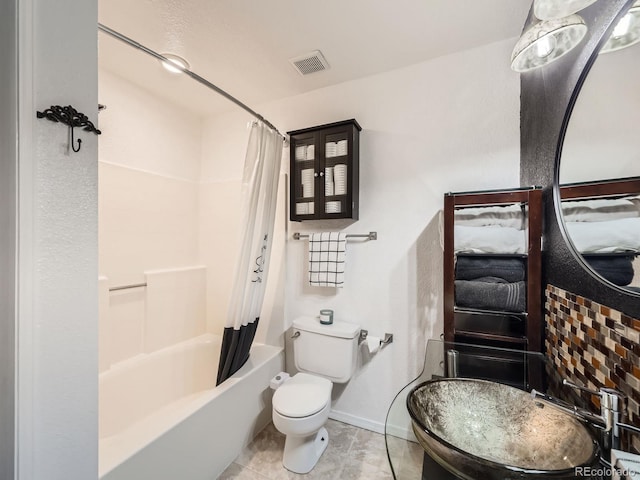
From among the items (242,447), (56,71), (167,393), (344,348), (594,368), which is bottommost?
(242,447)

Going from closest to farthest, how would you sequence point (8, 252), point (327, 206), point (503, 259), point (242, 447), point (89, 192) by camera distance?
point (8, 252) < point (89, 192) < point (503, 259) < point (242, 447) < point (327, 206)

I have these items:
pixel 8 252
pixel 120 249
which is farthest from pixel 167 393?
pixel 8 252

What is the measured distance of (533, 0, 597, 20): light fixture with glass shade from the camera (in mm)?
833

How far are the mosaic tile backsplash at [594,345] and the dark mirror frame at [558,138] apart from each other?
0.12 ft

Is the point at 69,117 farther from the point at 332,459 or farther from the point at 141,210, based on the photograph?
the point at 332,459

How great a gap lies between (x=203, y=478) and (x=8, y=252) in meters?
1.42

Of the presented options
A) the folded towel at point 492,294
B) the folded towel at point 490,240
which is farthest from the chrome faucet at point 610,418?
the folded towel at point 490,240

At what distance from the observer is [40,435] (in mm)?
793

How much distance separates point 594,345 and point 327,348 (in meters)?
1.36

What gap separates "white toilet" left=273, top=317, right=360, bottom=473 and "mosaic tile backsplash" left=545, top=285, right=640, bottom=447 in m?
1.07

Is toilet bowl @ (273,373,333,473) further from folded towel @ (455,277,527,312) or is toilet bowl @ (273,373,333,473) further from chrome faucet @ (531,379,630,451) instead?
chrome faucet @ (531,379,630,451)

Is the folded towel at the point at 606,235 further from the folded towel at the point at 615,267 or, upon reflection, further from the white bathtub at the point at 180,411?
the white bathtub at the point at 180,411

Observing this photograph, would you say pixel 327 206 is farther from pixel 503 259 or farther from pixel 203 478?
pixel 203 478

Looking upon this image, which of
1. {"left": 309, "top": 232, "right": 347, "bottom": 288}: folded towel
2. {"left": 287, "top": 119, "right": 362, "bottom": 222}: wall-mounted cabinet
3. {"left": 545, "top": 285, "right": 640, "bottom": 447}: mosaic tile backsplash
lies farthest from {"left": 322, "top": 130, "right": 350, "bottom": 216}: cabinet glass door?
{"left": 545, "top": 285, "right": 640, "bottom": 447}: mosaic tile backsplash
